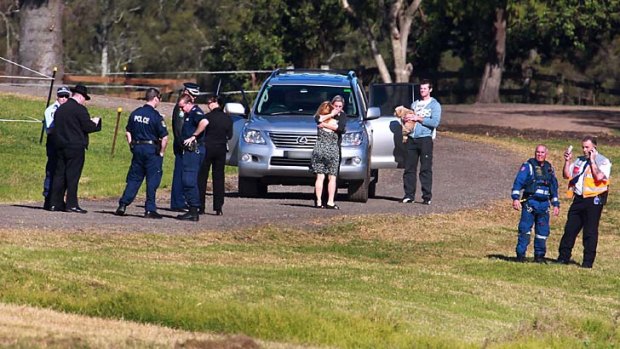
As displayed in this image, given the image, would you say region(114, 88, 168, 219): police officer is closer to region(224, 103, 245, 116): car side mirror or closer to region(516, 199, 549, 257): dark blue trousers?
region(224, 103, 245, 116): car side mirror

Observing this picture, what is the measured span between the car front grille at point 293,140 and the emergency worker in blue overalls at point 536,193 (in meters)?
4.89

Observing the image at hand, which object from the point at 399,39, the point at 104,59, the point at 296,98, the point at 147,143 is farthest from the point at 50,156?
the point at 104,59

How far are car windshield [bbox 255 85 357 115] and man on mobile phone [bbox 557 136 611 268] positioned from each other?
18.7ft

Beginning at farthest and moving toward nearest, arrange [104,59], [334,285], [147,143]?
[104,59] → [147,143] → [334,285]

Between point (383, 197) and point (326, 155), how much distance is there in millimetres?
3559

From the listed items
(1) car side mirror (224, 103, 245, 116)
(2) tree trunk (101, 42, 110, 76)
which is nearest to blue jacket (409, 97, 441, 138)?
(1) car side mirror (224, 103, 245, 116)

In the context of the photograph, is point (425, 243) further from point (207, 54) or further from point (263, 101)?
point (207, 54)

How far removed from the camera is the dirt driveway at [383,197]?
62.3ft

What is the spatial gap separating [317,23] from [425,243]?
38.4 meters

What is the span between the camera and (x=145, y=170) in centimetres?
1944

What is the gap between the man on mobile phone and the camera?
1842 centimetres

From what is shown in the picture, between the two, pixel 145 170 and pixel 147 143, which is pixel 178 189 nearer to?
pixel 145 170

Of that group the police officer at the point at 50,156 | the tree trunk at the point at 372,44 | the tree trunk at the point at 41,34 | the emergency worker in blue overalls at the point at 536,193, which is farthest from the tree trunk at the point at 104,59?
the emergency worker in blue overalls at the point at 536,193

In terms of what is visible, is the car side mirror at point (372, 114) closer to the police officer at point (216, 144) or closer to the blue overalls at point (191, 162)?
the police officer at point (216, 144)
